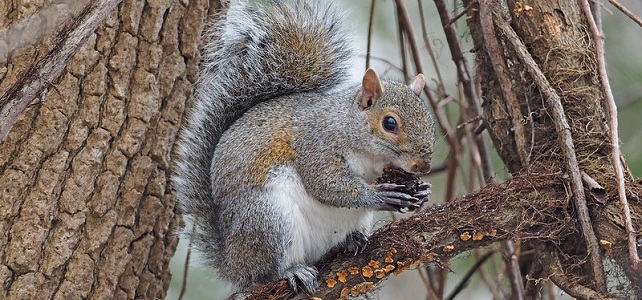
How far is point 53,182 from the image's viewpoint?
195 cm

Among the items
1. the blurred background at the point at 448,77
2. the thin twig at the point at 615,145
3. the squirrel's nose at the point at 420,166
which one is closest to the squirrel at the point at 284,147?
the squirrel's nose at the point at 420,166

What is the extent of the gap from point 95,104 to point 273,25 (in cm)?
56

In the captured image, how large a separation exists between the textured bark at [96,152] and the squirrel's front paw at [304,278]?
1.38 feet

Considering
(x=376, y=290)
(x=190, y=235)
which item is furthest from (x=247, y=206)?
(x=376, y=290)

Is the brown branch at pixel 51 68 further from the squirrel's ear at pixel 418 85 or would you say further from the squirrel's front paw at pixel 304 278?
the squirrel's ear at pixel 418 85

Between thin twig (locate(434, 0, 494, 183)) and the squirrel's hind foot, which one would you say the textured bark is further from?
thin twig (locate(434, 0, 494, 183))

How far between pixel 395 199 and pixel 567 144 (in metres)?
0.43

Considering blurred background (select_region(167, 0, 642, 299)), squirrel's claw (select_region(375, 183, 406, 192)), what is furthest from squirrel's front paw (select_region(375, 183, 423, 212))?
blurred background (select_region(167, 0, 642, 299))

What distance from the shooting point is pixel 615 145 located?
192 cm

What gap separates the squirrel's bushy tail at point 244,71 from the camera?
2203 mm

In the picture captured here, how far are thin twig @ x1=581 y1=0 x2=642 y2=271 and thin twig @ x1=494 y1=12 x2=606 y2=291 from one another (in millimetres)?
91

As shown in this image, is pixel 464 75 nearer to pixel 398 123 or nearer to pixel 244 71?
pixel 398 123

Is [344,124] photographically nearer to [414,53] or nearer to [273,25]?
[273,25]

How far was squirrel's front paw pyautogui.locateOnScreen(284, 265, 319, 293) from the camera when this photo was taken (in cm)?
196
